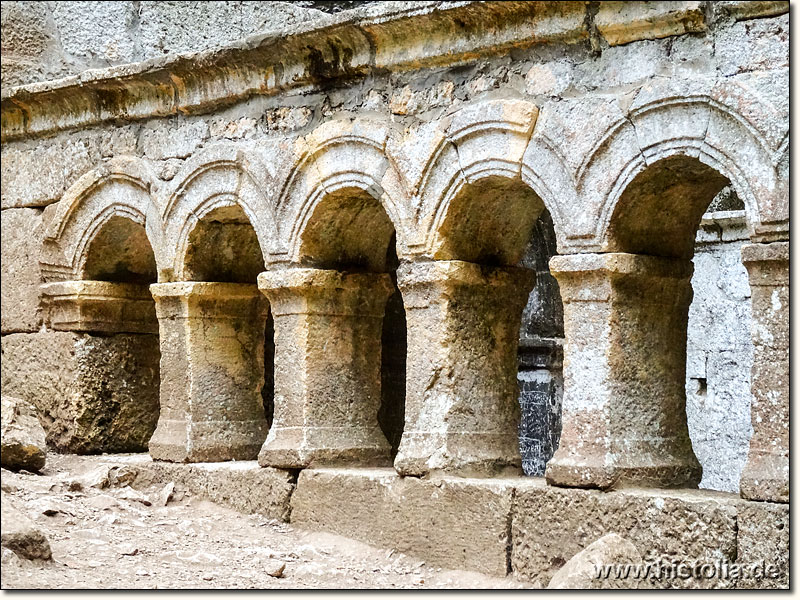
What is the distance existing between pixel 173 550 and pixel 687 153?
3026 mm

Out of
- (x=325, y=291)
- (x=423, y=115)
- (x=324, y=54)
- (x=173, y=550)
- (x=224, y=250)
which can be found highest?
(x=324, y=54)

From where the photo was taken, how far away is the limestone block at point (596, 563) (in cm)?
516

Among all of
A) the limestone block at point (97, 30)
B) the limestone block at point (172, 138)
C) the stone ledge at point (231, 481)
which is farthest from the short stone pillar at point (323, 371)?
the limestone block at point (97, 30)

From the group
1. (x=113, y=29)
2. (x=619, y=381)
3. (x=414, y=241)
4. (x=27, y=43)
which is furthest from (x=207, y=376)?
(x=619, y=381)

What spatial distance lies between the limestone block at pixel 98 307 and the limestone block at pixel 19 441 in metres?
0.95

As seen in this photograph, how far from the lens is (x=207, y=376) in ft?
24.8

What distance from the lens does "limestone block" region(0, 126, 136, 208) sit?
8.03m

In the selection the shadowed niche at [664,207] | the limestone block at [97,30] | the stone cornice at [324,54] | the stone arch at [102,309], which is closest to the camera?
the shadowed niche at [664,207]

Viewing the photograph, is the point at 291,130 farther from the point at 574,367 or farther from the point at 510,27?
the point at 574,367

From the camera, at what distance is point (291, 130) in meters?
7.08

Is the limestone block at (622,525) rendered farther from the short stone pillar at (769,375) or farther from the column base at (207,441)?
the column base at (207,441)

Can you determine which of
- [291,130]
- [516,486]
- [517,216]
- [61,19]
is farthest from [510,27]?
[61,19]

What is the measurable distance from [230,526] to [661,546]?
2.45m

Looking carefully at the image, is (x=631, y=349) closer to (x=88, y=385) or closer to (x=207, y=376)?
(x=207, y=376)
